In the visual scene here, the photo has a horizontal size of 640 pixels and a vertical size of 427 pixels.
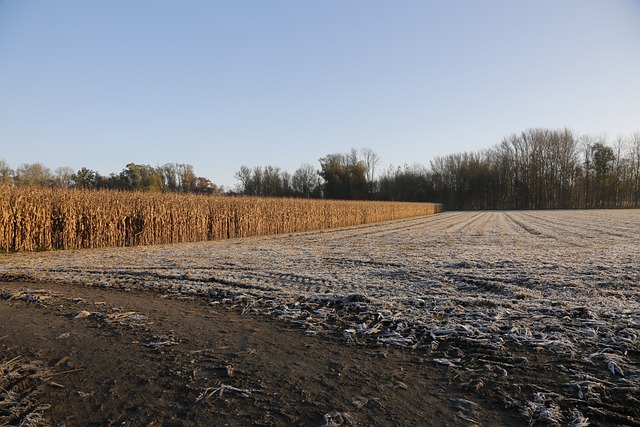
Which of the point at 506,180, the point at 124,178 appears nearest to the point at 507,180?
the point at 506,180

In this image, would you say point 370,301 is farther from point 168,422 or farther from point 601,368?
point 168,422

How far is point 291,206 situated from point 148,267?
15.5 m

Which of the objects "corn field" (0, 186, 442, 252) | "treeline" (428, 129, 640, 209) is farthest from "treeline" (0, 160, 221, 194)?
"treeline" (428, 129, 640, 209)

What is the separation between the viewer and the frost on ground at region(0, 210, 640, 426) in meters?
2.81

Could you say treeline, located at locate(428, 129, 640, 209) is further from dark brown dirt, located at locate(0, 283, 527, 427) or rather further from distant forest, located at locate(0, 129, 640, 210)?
dark brown dirt, located at locate(0, 283, 527, 427)

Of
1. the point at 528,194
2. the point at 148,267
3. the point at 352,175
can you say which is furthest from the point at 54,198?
the point at 528,194

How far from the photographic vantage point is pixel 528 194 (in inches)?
2889

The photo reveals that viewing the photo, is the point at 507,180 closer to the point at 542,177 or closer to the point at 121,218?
the point at 542,177

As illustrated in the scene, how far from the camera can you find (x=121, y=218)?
14516 mm

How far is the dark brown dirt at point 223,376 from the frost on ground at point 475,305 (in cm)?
33

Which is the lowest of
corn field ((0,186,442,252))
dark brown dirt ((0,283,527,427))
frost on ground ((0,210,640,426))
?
dark brown dirt ((0,283,527,427))

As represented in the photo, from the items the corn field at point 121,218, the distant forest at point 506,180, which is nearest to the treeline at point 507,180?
the distant forest at point 506,180

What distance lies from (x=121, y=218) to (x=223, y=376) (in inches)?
536

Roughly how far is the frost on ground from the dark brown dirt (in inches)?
13.2
